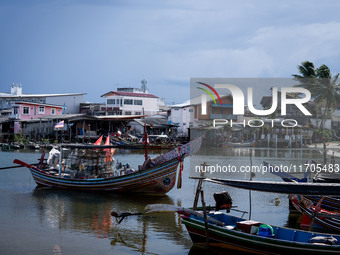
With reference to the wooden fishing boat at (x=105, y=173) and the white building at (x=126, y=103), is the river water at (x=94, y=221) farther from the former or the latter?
the white building at (x=126, y=103)

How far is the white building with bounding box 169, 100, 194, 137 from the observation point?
59.3 meters

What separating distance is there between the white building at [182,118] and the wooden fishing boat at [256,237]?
153 ft

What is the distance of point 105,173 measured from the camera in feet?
68.5

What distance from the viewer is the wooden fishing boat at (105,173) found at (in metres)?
18.8

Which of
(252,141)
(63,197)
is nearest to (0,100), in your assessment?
A: (252,141)

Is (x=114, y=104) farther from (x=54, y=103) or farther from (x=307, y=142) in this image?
(x=307, y=142)

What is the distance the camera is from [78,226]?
14.3 m

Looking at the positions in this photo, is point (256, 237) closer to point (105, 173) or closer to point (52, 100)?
point (105, 173)

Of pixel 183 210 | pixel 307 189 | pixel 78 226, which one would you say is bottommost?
pixel 78 226

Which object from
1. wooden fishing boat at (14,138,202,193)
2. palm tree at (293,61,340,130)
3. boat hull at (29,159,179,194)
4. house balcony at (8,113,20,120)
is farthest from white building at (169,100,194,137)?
boat hull at (29,159,179,194)

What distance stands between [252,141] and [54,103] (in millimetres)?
29939

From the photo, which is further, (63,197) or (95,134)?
(95,134)

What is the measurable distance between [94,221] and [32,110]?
48.9 metres

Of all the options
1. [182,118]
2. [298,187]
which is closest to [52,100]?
[182,118]
